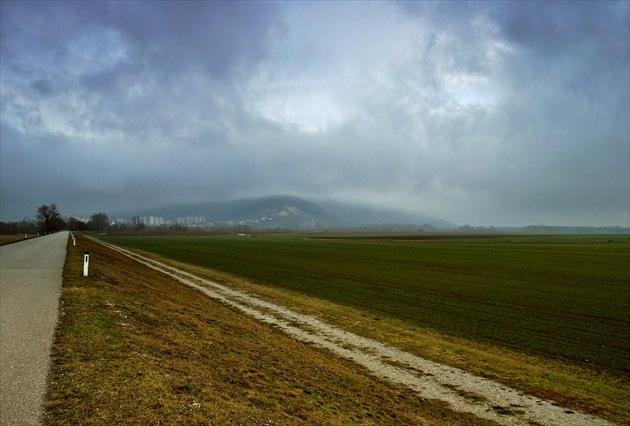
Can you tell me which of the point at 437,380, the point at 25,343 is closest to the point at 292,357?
the point at 437,380

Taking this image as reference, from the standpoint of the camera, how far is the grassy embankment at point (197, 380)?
→ 6.61 m

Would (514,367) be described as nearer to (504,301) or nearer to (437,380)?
(437,380)

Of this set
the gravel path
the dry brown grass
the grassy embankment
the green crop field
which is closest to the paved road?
the grassy embankment

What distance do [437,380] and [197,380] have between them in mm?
6529

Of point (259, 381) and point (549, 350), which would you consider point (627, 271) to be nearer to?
point (549, 350)

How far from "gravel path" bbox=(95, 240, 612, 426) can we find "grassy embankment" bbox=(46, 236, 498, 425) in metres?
0.72

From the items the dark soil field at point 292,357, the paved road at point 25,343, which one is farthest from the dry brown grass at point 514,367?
the paved road at point 25,343

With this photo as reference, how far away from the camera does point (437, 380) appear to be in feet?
36.2

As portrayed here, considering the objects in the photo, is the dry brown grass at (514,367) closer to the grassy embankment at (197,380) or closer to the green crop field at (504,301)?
the green crop field at (504,301)

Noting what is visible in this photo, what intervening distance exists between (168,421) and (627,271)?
167 ft

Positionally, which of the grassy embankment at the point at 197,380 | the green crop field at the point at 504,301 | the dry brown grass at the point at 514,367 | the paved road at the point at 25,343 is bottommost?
the green crop field at the point at 504,301

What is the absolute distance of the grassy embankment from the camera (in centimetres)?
661

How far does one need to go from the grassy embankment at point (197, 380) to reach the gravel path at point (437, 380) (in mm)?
716

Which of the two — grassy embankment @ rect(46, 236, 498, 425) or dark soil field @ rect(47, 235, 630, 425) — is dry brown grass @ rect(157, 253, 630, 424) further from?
grassy embankment @ rect(46, 236, 498, 425)
